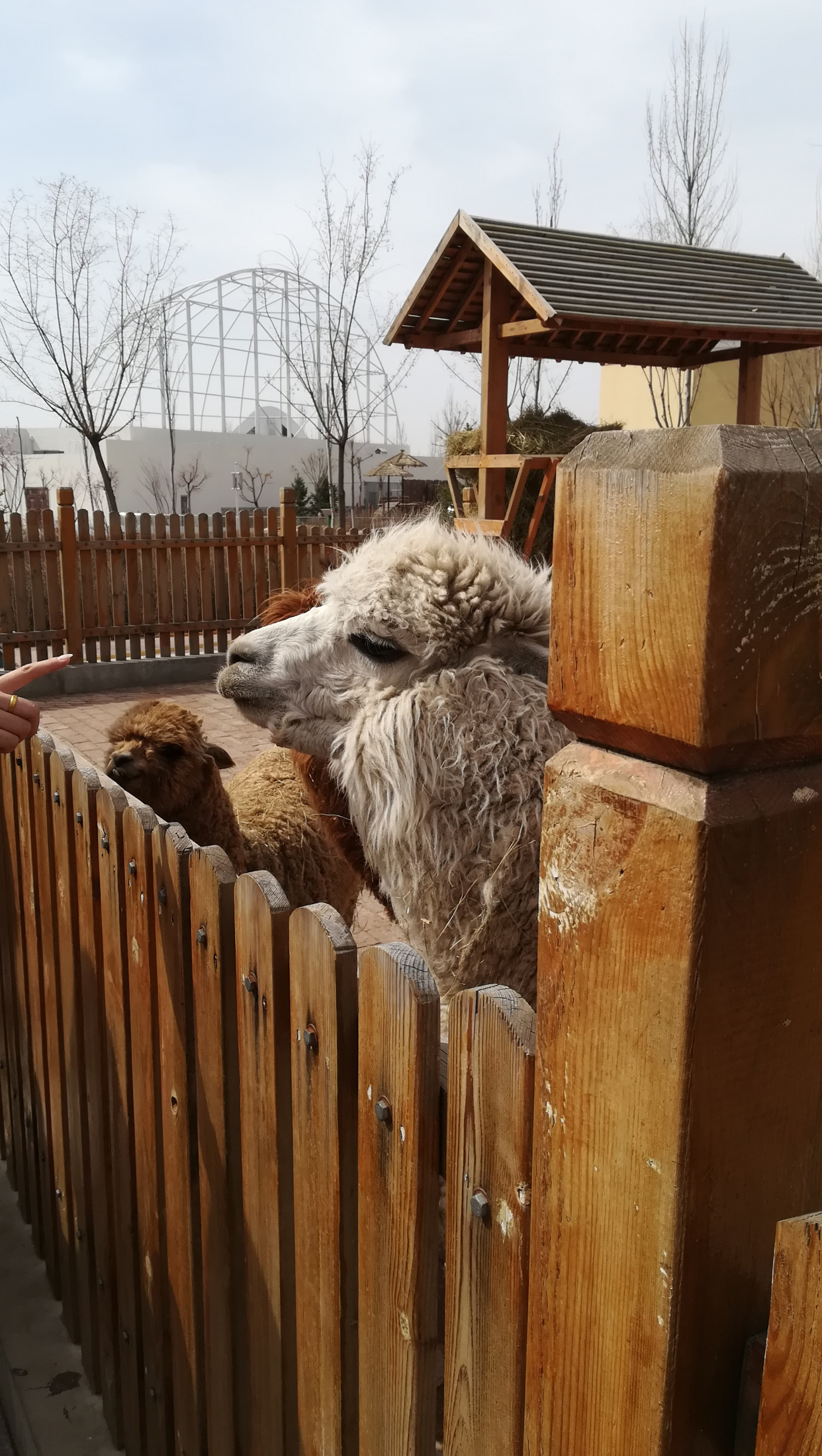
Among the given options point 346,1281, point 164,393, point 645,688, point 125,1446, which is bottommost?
point 125,1446

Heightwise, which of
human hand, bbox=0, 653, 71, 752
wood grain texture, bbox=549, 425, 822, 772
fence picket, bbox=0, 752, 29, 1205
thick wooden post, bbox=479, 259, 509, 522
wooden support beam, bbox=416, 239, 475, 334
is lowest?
fence picket, bbox=0, 752, 29, 1205

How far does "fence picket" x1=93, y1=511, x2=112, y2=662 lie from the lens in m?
11.9

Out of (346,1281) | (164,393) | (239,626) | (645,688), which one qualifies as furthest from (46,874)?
(164,393)

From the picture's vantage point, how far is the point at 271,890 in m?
1.38

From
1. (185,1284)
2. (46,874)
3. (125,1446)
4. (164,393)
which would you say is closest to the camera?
(185,1284)

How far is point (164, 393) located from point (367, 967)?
128 feet

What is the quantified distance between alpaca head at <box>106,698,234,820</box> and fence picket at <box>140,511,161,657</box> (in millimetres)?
8882

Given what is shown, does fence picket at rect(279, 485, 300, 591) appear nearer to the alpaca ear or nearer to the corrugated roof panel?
the corrugated roof panel

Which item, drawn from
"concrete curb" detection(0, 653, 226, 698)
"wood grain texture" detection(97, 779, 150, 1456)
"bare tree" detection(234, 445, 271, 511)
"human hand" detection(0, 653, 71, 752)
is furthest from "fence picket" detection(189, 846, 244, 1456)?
"bare tree" detection(234, 445, 271, 511)

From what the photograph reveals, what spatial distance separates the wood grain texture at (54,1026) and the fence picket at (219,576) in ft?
34.0

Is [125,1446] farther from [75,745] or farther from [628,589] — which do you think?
[75,745]

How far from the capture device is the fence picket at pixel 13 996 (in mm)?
2807

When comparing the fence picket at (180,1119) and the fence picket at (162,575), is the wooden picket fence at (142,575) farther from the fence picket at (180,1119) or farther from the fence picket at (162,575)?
the fence picket at (180,1119)

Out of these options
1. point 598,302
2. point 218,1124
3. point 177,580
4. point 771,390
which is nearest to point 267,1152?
point 218,1124
